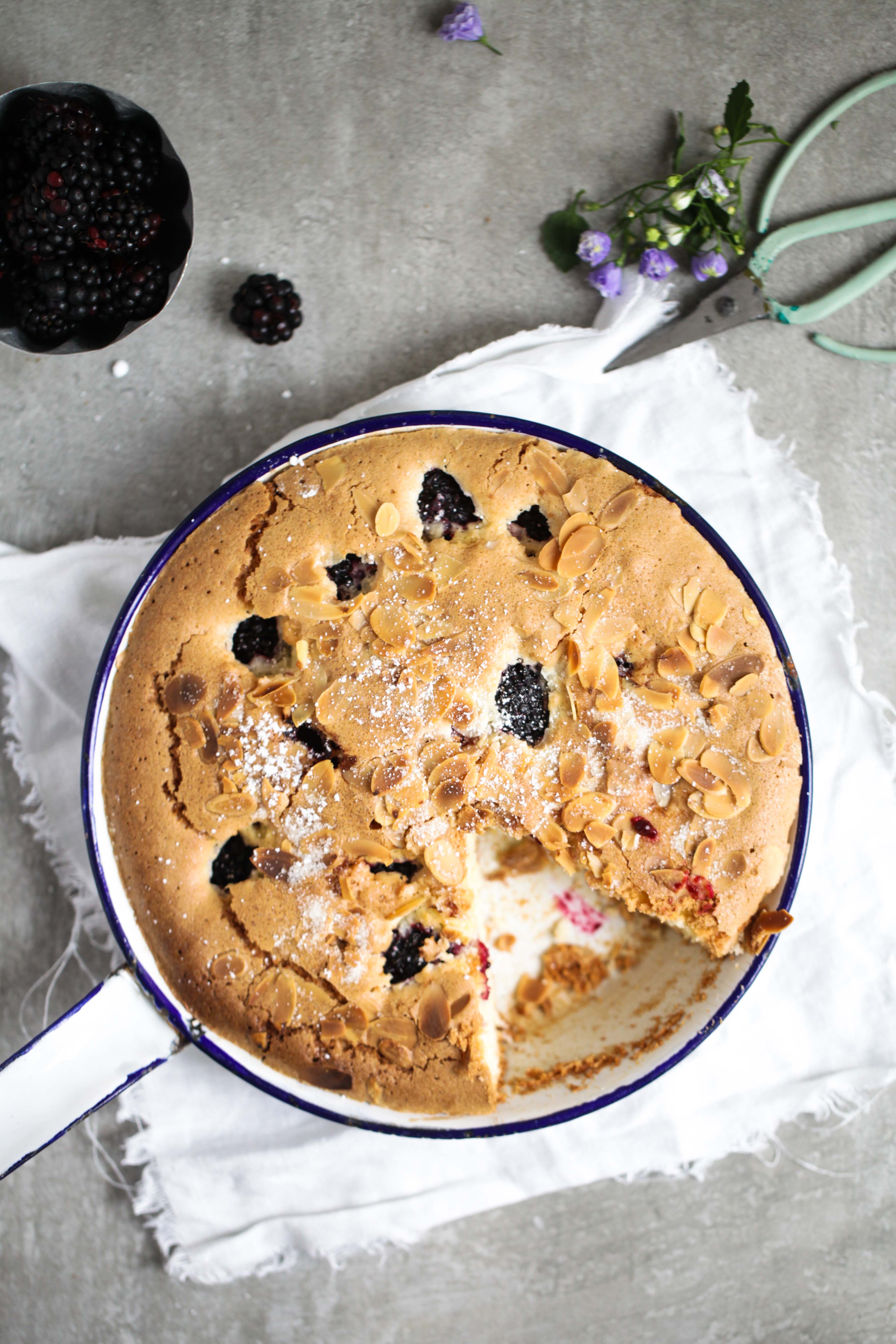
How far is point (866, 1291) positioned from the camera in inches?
77.6

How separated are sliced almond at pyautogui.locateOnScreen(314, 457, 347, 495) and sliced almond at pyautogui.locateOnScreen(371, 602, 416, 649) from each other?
9.3 inches

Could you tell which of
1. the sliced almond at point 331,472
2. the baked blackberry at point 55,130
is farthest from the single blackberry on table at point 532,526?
the baked blackberry at point 55,130

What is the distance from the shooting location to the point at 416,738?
57.5 inches

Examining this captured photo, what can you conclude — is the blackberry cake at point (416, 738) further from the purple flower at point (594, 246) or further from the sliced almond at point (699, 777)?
the purple flower at point (594, 246)

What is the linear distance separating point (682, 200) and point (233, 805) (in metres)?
1.46

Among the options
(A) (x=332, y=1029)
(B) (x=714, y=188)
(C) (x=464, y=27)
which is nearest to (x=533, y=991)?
(A) (x=332, y=1029)

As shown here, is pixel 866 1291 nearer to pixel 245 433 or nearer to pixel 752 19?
pixel 245 433

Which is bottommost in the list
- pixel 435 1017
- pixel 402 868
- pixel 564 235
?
pixel 435 1017

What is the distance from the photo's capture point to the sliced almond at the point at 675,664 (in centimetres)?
147

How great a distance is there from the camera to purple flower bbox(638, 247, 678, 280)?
1754 mm

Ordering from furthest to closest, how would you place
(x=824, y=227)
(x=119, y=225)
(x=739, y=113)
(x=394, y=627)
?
(x=824, y=227) < (x=739, y=113) < (x=119, y=225) < (x=394, y=627)

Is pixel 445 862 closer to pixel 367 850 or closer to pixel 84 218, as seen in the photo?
pixel 367 850

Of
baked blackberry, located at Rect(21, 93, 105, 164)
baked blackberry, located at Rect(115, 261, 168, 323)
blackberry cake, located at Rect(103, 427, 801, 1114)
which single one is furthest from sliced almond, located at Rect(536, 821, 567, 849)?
baked blackberry, located at Rect(21, 93, 105, 164)

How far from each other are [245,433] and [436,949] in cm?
113
